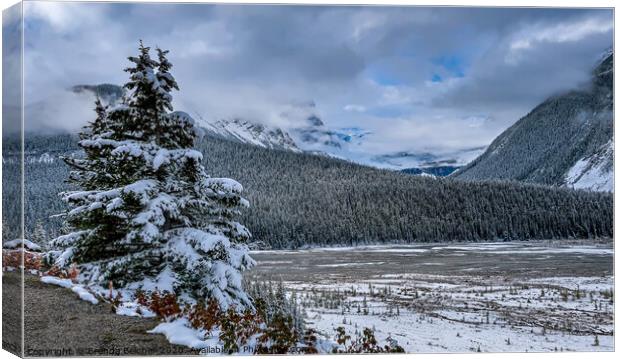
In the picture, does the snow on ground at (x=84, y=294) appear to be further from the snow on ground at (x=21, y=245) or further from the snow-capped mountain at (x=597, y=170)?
the snow-capped mountain at (x=597, y=170)

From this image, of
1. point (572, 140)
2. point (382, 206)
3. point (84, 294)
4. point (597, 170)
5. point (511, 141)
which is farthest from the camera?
point (382, 206)

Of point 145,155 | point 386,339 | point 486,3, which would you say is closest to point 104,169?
point 145,155

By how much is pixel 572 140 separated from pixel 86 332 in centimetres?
1048

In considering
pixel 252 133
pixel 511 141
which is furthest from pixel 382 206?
pixel 252 133

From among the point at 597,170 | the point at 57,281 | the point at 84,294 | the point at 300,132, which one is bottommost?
the point at 84,294

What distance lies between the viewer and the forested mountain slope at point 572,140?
12.7 m

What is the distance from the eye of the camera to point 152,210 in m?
10.4

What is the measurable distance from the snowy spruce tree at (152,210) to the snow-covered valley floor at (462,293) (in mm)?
1551

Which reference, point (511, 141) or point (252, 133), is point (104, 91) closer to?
point (252, 133)

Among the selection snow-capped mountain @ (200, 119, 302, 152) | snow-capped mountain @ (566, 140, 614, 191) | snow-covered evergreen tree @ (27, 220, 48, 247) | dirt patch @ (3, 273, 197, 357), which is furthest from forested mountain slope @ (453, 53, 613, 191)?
snow-covered evergreen tree @ (27, 220, 48, 247)

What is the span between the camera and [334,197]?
1365 centimetres

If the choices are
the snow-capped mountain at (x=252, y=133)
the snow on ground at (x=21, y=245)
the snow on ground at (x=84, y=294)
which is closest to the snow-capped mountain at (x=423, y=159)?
the snow-capped mountain at (x=252, y=133)

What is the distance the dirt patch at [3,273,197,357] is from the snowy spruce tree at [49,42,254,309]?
55cm

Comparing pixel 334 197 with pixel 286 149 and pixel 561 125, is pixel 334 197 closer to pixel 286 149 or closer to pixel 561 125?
pixel 286 149
